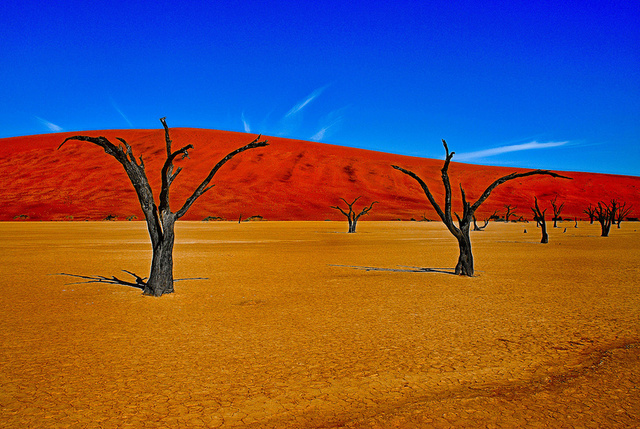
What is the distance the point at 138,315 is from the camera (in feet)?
25.4

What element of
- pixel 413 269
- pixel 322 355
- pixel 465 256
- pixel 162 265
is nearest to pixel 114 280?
pixel 162 265

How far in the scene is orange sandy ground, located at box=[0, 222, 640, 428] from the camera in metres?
3.90

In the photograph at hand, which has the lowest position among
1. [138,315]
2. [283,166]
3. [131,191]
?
[138,315]

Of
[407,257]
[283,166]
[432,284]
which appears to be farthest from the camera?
[283,166]

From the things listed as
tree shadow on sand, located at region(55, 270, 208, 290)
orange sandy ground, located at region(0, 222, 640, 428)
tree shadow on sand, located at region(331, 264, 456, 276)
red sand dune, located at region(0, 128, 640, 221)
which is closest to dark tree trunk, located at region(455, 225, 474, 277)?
tree shadow on sand, located at region(331, 264, 456, 276)

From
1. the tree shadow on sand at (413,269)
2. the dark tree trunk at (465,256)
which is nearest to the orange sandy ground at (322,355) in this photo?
the dark tree trunk at (465,256)

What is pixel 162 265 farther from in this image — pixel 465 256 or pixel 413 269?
pixel 465 256

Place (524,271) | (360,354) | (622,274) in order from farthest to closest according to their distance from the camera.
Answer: (524,271), (622,274), (360,354)

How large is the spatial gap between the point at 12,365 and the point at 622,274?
1397 cm

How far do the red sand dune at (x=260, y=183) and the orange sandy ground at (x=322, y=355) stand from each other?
219 feet

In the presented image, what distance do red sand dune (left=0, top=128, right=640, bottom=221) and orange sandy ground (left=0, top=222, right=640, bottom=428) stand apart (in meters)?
66.8

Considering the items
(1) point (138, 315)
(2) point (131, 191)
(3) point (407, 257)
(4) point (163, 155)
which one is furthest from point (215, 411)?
(4) point (163, 155)

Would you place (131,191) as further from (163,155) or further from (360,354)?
(360,354)

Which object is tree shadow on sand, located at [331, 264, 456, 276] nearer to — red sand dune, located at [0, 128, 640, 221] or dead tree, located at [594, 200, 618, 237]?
dead tree, located at [594, 200, 618, 237]
